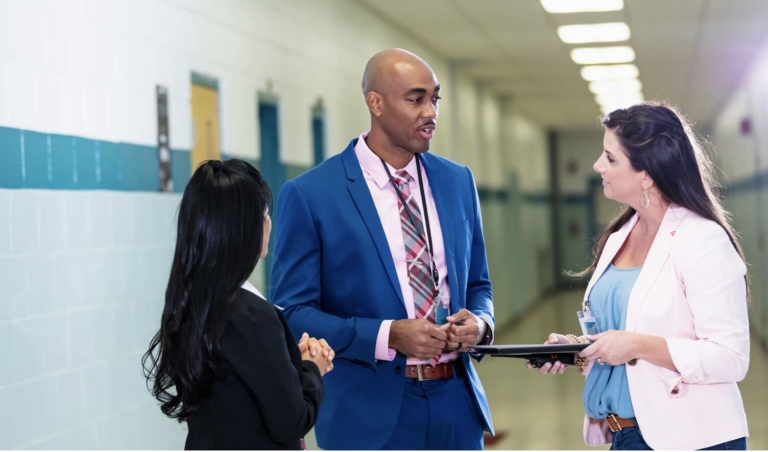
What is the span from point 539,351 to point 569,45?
701cm

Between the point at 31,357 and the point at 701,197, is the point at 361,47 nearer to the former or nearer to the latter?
the point at 31,357

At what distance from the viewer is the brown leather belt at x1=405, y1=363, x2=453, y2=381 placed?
2.51m

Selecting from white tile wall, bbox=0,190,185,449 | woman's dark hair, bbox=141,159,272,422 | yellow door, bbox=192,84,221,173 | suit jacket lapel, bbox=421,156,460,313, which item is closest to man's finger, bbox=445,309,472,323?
suit jacket lapel, bbox=421,156,460,313

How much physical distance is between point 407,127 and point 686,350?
40.4 inches

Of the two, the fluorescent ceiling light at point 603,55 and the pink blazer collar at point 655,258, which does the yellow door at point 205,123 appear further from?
the fluorescent ceiling light at point 603,55

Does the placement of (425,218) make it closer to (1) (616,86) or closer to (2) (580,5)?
(2) (580,5)

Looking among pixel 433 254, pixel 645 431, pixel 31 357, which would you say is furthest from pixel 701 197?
pixel 31 357

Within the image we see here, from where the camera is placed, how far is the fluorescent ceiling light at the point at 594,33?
7.73 meters

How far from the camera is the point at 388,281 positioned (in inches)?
99.2

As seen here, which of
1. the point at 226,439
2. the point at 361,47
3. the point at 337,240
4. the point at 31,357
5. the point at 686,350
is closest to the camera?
the point at 226,439

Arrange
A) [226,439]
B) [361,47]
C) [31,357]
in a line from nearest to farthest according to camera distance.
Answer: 1. [226,439]
2. [31,357]
3. [361,47]

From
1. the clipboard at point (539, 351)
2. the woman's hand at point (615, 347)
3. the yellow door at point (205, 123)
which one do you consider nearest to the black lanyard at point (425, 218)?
the clipboard at point (539, 351)

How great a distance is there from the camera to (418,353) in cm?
235

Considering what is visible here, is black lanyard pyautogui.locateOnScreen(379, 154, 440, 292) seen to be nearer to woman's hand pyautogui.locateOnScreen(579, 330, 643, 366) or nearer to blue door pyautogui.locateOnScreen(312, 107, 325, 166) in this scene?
woman's hand pyautogui.locateOnScreen(579, 330, 643, 366)
